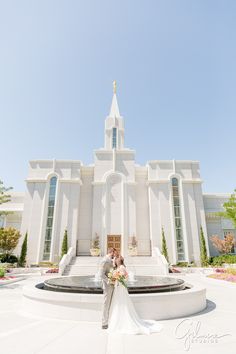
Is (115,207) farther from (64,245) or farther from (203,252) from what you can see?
(203,252)

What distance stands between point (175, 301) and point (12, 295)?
294 inches

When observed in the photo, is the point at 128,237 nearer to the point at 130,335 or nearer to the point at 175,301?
the point at 175,301

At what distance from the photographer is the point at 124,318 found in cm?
504

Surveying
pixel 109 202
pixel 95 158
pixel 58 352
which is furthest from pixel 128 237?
pixel 58 352

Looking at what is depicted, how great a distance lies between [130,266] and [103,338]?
13911 millimetres

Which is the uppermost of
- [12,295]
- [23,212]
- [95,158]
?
[95,158]

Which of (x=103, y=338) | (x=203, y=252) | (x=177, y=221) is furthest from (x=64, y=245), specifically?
(x=103, y=338)

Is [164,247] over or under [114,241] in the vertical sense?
under

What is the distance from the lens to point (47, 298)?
20.0 feet

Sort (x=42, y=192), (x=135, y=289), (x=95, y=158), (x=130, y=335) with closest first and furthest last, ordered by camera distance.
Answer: (x=130, y=335), (x=135, y=289), (x=42, y=192), (x=95, y=158)

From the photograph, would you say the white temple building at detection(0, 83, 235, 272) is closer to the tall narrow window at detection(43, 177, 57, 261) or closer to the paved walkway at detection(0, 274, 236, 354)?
the tall narrow window at detection(43, 177, 57, 261)

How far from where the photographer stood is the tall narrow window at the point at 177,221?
71.7ft

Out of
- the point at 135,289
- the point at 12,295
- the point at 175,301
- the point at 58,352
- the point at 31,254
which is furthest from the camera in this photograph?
the point at 31,254

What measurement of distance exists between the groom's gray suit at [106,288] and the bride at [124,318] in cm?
10
